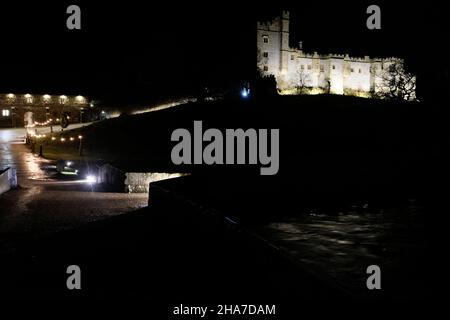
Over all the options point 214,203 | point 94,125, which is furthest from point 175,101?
point 214,203

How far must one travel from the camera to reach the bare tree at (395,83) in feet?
299

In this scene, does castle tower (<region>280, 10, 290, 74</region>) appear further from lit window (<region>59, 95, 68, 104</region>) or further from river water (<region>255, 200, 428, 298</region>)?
river water (<region>255, 200, 428, 298</region>)

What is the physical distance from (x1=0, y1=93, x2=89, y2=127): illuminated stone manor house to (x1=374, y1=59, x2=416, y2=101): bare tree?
5390cm

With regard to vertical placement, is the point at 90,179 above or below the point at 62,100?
below

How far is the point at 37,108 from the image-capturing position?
7981 centimetres

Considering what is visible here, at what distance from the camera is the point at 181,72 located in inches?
3548

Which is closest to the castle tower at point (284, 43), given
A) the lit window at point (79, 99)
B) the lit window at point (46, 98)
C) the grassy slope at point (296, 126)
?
the grassy slope at point (296, 126)

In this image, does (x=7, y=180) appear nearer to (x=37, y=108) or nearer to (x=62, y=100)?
(x=37, y=108)

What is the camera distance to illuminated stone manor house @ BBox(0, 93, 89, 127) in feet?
251

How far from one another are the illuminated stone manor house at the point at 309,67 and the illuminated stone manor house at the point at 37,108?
32.1m

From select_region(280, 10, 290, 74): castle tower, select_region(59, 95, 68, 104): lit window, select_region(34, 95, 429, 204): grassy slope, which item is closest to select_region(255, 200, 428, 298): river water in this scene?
select_region(34, 95, 429, 204): grassy slope

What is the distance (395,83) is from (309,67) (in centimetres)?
1596

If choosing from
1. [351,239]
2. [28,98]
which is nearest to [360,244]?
[351,239]
